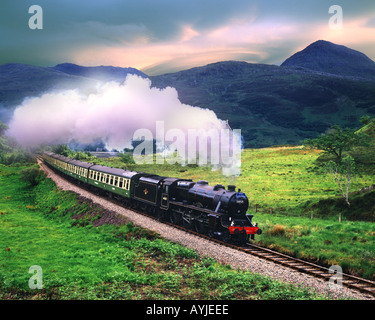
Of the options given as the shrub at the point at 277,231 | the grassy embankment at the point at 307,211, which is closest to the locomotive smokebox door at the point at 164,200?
the grassy embankment at the point at 307,211

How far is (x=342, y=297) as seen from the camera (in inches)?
500

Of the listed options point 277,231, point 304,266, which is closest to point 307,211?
point 277,231

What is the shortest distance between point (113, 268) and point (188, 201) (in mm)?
10474

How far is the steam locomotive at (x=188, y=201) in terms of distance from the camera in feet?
68.3

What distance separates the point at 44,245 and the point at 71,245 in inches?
79.8

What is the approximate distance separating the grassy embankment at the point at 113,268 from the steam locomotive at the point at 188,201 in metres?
3.76

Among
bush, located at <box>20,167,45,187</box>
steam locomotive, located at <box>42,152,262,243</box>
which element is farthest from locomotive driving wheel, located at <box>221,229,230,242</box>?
bush, located at <box>20,167,45,187</box>

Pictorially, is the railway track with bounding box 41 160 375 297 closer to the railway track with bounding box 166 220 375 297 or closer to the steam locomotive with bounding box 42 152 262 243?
the railway track with bounding box 166 220 375 297

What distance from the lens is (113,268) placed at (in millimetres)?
15617

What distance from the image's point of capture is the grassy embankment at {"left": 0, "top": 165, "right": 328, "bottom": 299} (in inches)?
499

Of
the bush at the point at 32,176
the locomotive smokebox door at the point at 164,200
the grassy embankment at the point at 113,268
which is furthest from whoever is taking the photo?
the bush at the point at 32,176

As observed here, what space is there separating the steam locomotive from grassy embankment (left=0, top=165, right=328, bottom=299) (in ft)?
12.3

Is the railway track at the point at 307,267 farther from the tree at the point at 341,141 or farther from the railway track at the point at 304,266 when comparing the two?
the tree at the point at 341,141
